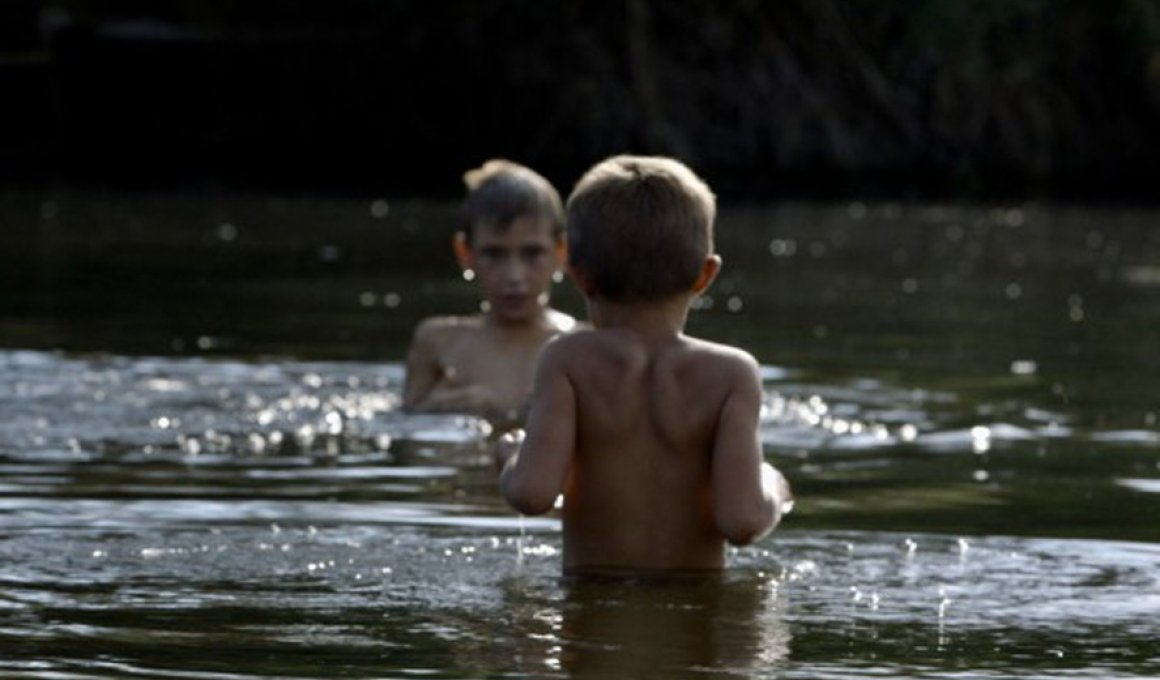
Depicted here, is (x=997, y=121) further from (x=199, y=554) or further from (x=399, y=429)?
(x=199, y=554)

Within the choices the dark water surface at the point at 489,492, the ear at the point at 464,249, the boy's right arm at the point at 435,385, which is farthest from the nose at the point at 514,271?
the dark water surface at the point at 489,492

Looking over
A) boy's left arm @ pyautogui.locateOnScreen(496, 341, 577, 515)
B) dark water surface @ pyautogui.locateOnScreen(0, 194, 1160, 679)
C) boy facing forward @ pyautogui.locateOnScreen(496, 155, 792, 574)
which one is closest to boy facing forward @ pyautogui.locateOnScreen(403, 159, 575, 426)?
dark water surface @ pyautogui.locateOnScreen(0, 194, 1160, 679)

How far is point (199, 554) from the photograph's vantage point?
7.69 metres

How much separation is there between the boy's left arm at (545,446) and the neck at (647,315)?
14cm

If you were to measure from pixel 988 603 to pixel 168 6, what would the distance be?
84.4ft

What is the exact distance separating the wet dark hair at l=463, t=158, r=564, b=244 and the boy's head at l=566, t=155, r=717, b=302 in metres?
4.02

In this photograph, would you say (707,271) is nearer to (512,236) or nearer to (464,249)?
(512,236)

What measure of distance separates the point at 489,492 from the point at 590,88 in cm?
2120

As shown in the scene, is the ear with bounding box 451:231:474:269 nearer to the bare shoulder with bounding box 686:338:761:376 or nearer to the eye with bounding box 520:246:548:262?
the eye with bounding box 520:246:548:262

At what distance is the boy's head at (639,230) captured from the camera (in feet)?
22.0

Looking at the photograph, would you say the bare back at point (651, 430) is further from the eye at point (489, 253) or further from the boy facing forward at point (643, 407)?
the eye at point (489, 253)

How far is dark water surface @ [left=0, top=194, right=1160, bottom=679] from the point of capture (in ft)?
21.1

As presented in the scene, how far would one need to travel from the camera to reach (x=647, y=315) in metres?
6.89

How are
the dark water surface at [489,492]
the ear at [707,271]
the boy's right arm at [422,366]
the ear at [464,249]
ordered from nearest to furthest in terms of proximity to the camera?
the dark water surface at [489,492], the ear at [707,271], the ear at [464,249], the boy's right arm at [422,366]
